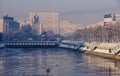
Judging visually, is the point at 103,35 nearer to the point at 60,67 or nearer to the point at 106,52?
the point at 106,52

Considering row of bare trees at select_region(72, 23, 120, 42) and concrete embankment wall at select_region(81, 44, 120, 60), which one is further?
row of bare trees at select_region(72, 23, 120, 42)

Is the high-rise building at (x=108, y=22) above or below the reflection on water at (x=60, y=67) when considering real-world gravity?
above

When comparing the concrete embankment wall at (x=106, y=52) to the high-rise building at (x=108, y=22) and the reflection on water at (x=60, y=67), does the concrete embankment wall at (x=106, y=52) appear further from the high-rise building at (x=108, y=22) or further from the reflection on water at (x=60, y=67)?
the high-rise building at (x=108, y=22)

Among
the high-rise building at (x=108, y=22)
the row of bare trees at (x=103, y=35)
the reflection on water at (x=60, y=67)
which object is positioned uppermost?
the high-rise building at (x=108, y=22)

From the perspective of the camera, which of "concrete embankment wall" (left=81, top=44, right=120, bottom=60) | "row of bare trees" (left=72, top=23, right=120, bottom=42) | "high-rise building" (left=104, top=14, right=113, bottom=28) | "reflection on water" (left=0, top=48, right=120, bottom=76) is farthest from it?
"high-rise building" (left=104, top=14, right=113, bottom=28)

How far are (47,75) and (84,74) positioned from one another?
2.82m

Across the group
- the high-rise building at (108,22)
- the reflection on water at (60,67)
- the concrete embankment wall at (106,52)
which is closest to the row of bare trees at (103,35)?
the concrete embankment wall at (106,52)

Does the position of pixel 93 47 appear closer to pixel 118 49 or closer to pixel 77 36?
pixel 118 49

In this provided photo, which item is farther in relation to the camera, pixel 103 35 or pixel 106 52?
pixel 103 35

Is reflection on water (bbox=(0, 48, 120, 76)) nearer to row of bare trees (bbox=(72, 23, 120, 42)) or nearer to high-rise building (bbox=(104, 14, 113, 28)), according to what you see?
row of bare trees (bbox=(72, 23, 120, 42))

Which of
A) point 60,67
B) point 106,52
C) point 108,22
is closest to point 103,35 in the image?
point 106,52

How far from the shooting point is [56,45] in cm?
12588

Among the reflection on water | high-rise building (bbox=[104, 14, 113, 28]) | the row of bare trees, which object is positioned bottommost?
the reflection on water

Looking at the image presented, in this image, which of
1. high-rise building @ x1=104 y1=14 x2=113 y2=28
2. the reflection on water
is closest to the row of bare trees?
high-rise building @ x1=104 y1=14 x2=113 y2=28
